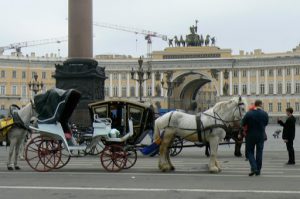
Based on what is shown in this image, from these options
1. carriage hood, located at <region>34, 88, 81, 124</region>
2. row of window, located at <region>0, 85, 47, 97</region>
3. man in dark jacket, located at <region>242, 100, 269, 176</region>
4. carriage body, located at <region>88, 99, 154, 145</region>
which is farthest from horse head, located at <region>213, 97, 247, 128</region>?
row of window, located at <region>0, 85, 47, 97</region>

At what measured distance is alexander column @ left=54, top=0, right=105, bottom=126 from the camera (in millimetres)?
26656

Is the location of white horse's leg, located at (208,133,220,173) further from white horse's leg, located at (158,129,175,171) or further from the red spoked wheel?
the red spoked wheel

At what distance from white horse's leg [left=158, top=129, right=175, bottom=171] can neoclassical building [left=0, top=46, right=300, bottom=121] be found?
92096 mm

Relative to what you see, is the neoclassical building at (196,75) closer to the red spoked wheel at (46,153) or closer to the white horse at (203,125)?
the red spoked wheel at (46,153)

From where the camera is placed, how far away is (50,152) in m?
15.0

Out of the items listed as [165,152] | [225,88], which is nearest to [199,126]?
[165,152]

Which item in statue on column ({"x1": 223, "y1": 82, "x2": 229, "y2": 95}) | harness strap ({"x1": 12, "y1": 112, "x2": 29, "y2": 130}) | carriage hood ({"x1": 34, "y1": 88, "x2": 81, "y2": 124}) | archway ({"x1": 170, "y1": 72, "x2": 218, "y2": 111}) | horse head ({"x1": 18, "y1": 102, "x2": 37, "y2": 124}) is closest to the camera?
carriage hood ({"x1": 34, "y1": 88, "x2": 81, "y2": 124})

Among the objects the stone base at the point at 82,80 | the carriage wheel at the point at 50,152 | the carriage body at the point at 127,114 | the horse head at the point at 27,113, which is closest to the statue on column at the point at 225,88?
the stone base at the point at 82,80

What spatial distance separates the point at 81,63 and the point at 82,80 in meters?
0.93

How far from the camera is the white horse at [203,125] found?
47.4 ft

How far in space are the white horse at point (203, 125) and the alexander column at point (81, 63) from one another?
40.3 ft

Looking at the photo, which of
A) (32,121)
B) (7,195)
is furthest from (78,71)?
(7,195)

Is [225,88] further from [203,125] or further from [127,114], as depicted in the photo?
[203,125]

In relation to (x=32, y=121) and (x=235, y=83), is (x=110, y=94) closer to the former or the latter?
(x=235, y=83)
